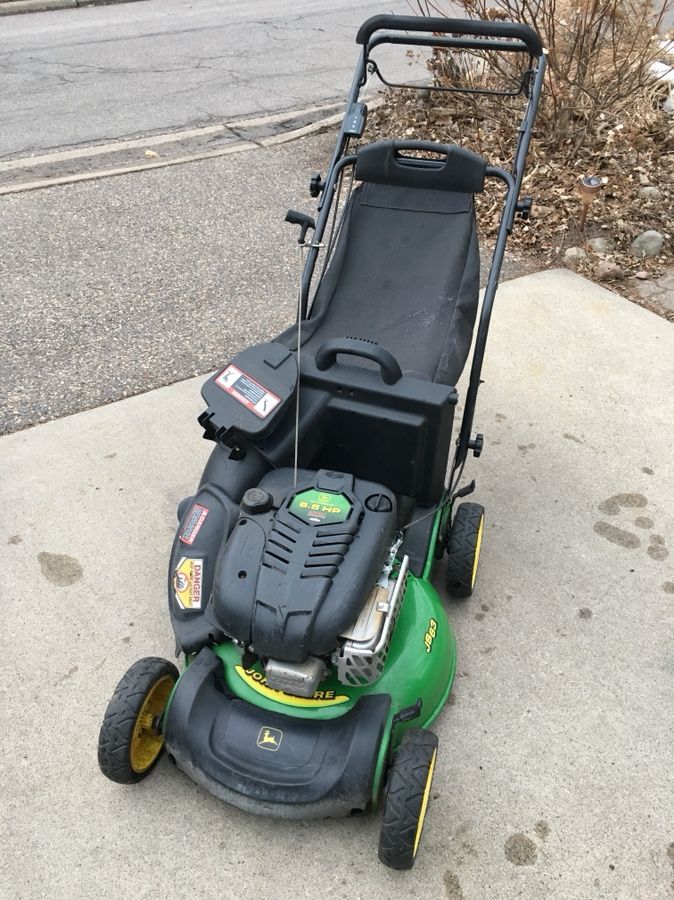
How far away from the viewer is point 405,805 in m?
1.83

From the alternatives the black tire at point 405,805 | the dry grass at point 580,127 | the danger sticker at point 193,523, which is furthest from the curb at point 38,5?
the black tire at point 405,805

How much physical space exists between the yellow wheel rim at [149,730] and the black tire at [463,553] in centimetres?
93

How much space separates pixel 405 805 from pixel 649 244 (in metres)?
3.81

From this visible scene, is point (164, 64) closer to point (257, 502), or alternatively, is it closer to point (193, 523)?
point (193, 523)

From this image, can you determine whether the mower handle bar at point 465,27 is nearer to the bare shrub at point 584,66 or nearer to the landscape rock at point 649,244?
the landscape rock at point 649,244

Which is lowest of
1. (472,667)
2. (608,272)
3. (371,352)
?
(472,667)

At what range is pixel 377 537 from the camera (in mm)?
1984

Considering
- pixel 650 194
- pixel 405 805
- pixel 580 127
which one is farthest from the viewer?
pixel 580 127

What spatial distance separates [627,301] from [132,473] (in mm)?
2739

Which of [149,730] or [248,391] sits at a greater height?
[248,391]

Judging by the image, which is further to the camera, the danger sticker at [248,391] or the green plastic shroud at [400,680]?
the danger sticker at [248,391]

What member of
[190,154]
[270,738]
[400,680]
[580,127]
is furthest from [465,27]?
[190,154]

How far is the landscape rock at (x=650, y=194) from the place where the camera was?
4.96 metres

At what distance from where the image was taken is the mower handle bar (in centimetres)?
275
